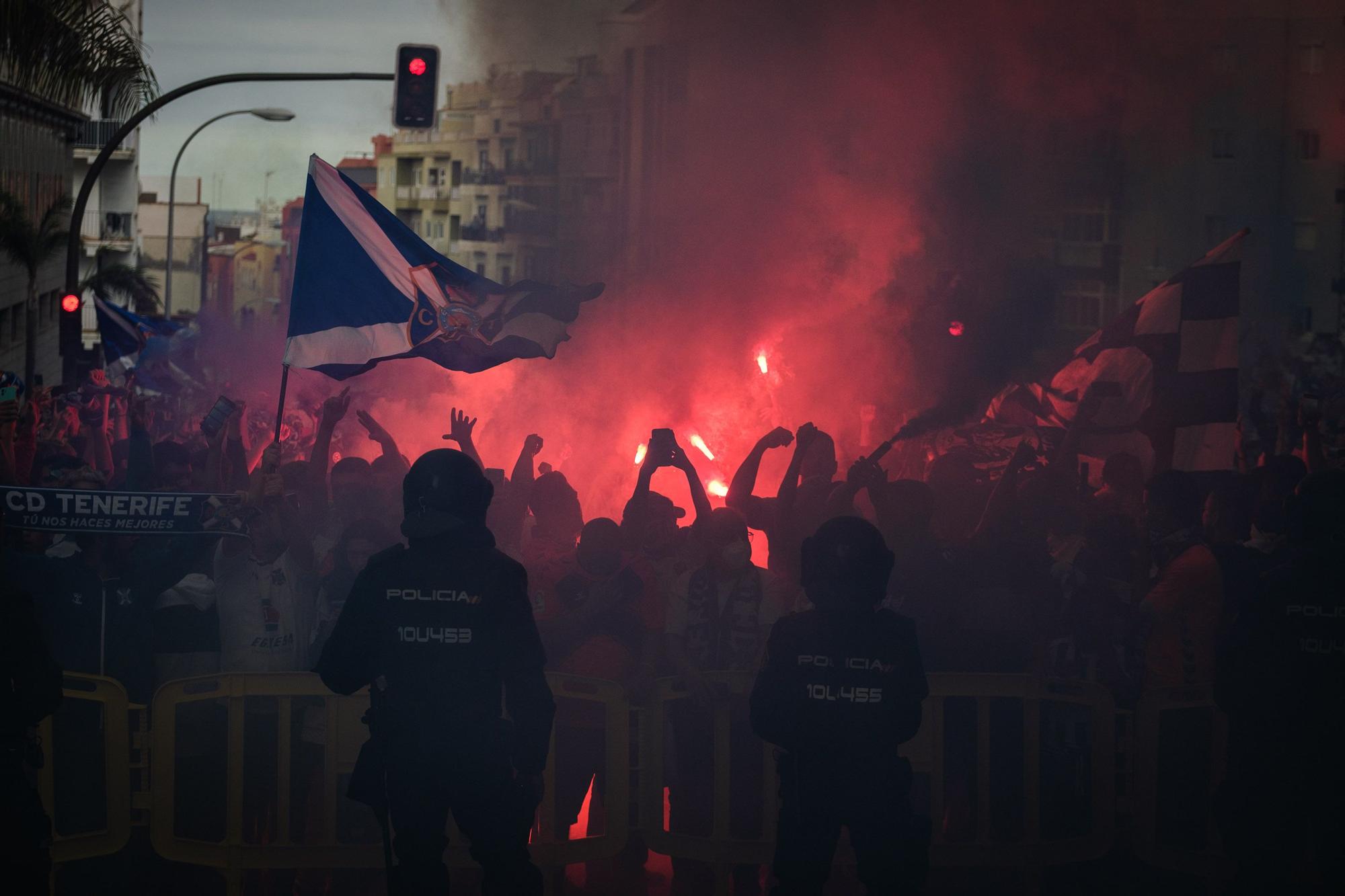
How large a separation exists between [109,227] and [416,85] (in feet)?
156

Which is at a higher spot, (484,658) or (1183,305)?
(1183,305)

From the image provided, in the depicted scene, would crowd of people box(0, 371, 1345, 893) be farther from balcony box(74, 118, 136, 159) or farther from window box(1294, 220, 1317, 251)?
balcony box(74, 118, 136, 159)

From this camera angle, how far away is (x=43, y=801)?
15.6 ft

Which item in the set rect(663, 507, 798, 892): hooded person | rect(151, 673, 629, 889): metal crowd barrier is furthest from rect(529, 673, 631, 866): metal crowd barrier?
rect(663, 507, 798, 892): hooded person

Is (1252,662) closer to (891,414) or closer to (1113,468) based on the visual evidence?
(1113,468)

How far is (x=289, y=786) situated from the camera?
4910 millimetres

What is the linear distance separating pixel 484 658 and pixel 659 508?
94.1 inches

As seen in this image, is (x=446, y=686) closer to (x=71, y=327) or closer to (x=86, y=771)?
(x=86, y=771)

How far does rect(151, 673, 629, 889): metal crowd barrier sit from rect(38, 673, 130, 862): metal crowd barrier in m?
0.11

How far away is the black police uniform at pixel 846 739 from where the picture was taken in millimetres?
3900

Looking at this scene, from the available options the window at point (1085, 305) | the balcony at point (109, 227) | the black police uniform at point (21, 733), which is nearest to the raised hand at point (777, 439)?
the black police uniform at point (21, 733)

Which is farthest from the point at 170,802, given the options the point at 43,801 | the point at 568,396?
the point at 568,396

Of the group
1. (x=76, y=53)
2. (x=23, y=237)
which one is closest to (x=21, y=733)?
(x=76, y=53)

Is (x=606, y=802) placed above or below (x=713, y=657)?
below
